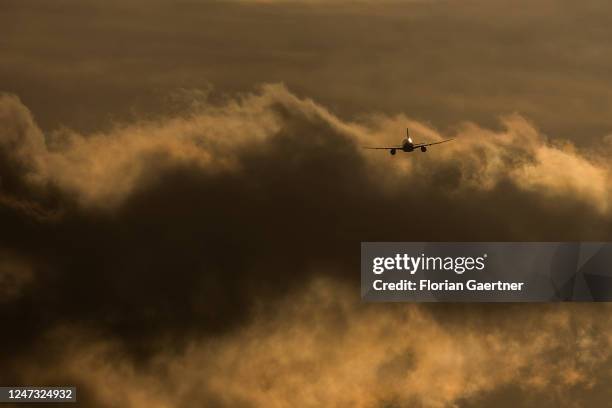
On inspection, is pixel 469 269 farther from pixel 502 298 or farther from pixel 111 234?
pixel 111 234

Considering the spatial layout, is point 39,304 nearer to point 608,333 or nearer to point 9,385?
point 9,385

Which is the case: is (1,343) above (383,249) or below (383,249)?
below

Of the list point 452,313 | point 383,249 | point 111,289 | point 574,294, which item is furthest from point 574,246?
point 111,289

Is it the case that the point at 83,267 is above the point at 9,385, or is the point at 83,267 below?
above

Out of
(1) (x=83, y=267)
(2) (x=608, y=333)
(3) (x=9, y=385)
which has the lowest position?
(3) (x=9, y=385)

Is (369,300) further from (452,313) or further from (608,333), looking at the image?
(608,333)

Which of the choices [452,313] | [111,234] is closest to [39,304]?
[111,234]

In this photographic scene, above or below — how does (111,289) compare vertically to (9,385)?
above

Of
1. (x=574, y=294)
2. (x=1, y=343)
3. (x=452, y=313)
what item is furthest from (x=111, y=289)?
(x=574, y=294)
